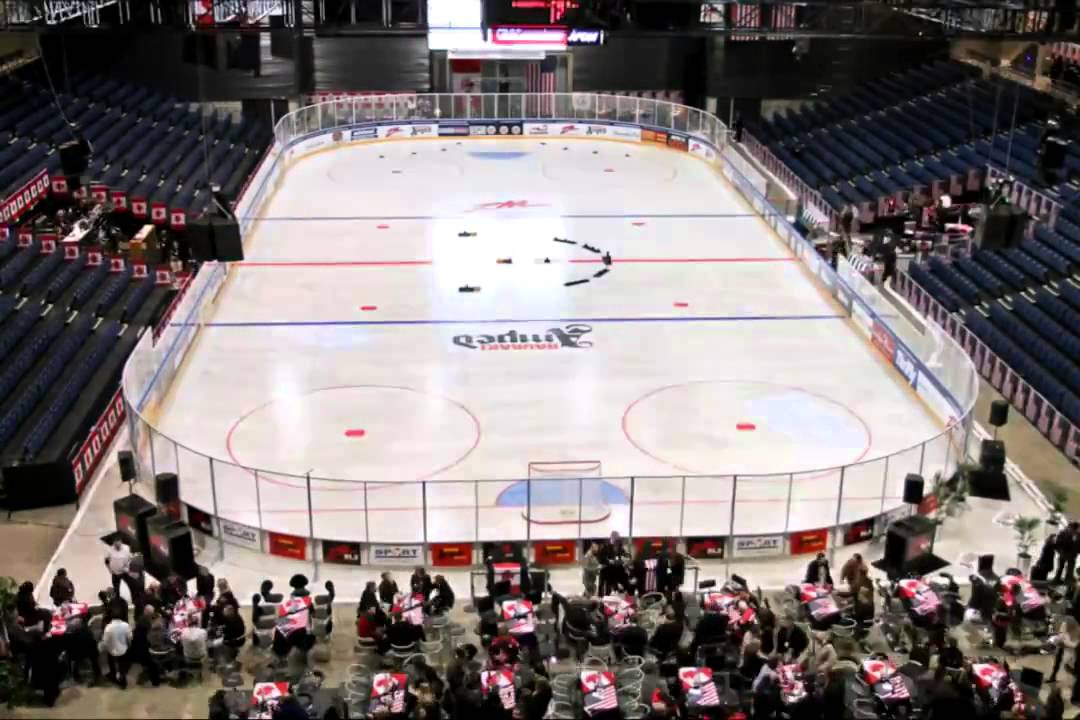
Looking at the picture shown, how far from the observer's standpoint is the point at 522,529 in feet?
51.7

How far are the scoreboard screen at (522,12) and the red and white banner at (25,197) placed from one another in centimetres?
1229

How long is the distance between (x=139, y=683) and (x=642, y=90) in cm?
3201

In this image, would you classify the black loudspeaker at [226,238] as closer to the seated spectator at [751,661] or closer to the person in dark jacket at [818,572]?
the person in dark jacket at [818,572]

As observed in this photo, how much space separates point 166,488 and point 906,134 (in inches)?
1011

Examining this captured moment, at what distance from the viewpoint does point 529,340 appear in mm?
22328

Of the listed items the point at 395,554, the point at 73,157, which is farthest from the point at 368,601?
the point at 73,157

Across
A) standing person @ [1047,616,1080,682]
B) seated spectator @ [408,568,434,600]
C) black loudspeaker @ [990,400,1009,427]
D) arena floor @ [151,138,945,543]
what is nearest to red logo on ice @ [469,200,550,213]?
arena floor @ [151,138,945,543]

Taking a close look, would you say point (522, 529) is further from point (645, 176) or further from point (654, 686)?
point (645, 176)

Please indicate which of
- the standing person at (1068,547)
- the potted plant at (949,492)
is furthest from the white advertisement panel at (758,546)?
the standing person at (1068,547)

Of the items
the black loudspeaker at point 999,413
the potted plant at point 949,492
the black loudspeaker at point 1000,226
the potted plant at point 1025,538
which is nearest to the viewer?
the potted plant at point 1025,538

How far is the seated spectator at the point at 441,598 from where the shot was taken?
13887 millimetres

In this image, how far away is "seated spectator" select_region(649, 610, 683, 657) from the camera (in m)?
13.2

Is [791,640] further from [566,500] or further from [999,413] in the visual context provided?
[999,413]

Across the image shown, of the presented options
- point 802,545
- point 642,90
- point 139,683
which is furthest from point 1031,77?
point 139,683
